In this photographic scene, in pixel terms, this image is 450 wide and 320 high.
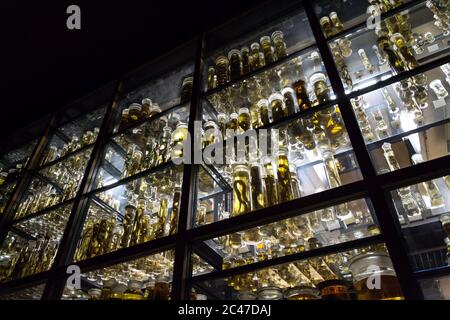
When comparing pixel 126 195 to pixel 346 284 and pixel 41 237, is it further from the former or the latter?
pixel 346 284

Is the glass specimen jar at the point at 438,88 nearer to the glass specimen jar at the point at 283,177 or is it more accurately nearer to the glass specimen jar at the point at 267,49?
the glass specimen jar at the point at 283,177

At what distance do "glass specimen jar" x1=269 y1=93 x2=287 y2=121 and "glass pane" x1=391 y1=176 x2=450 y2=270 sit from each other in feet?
1.91

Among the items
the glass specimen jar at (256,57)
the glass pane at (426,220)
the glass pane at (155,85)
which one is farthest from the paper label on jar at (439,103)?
the glass pane at (155,85)

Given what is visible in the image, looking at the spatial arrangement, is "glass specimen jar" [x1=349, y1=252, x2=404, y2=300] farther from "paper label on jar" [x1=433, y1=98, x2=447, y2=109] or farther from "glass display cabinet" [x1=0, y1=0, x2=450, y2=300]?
"paper label on jar" [x1=433, y1=98, x2=447, y2=109]

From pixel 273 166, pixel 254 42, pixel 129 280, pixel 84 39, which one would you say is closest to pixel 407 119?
pixel 273 166

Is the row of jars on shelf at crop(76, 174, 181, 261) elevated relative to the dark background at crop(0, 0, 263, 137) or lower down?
lower down

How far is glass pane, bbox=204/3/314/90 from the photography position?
179 centimetres

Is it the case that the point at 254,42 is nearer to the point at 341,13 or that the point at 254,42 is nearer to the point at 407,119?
the point at 341,13

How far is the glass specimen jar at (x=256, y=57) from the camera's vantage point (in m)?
1.76

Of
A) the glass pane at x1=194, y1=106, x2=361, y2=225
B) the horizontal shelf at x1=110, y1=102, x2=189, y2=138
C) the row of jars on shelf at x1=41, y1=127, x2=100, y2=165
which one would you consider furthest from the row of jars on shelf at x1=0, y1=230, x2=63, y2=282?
the glass pane at x1=194, y1=106, x2=361, y2=225

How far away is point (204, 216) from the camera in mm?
1343

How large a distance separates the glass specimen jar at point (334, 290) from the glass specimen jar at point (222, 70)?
43.5 inches

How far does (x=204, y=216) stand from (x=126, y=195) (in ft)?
1.95
